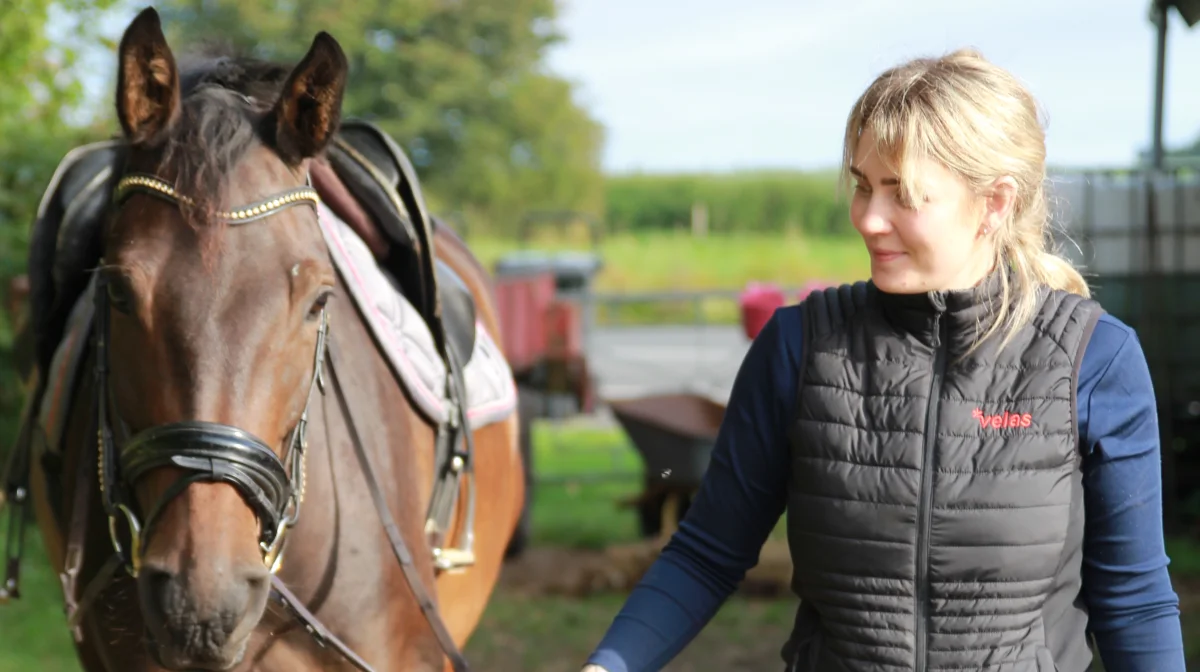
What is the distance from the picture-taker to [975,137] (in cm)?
161

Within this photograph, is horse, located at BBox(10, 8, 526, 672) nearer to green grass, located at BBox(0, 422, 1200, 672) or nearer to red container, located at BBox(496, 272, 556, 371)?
green grass, located at BBox(0, 422, 1200, 672)

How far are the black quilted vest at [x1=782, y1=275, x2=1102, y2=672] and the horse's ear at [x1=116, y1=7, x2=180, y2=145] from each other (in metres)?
1.11

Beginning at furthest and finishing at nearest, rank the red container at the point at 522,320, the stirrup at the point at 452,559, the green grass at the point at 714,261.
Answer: the green grass at the point at 714,261 < the red container at the point at 522,320 < the stirrup at the point at 452,559

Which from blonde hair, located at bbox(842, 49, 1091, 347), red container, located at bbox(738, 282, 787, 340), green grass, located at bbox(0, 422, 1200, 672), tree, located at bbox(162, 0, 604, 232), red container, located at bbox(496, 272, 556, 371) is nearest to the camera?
blonde hair, located at bbox(842, 49, 1091, 347)

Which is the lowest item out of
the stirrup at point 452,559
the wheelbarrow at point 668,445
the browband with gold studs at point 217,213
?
the wheelbarrow at point 668,445

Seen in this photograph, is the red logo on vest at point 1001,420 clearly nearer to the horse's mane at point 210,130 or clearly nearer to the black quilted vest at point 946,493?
the black quilted vest at point 946,493

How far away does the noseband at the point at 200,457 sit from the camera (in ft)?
5.82

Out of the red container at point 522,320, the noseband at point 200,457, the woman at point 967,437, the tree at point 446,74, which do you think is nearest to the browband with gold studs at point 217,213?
the noseband at point 200,457

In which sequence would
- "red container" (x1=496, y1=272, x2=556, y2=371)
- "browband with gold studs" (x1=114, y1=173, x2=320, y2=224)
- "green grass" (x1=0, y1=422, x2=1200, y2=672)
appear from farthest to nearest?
"red container" (x1=496, y1=272, x2=556, y2=371)
"green grass" (x1=0, y1=422, x2=1200, y2=672)
"browband with gold studs" (x1=114, y1=173, x2=320, y2=224)

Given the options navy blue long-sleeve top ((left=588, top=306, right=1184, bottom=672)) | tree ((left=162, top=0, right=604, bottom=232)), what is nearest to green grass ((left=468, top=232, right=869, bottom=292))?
tree ((left=162, top=0, right=604, bottom=232))

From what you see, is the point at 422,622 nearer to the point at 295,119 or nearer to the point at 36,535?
the point at 295,119

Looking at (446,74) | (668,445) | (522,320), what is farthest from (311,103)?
(446,74)

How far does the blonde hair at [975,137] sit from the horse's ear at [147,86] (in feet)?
3.50

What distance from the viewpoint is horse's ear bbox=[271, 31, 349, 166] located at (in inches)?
81.0
